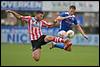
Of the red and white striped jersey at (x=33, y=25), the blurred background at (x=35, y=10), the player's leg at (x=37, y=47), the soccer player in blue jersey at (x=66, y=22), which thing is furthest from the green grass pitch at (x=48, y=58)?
the soccer player in blue jersey at (x=66, y=22)

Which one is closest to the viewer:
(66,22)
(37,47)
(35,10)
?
(66,22)

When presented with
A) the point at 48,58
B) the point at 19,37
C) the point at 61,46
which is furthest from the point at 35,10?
the point at 61,46

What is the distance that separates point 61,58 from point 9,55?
8.08ft

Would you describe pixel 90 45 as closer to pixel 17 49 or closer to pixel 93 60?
pixel 17 49

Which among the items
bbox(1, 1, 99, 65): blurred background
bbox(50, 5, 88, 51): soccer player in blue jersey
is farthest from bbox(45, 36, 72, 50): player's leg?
bbox(1, 1, 99, 65): blurred background

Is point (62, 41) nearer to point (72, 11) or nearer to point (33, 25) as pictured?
point (72, 11)

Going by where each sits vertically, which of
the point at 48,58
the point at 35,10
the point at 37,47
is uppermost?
the point at 35,10

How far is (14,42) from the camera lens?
100 ft

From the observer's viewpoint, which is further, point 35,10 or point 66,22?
point 35,10

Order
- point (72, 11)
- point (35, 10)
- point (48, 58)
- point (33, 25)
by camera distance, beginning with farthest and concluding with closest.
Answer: point (35, 10)
point (48, 58)
point (33, 25)
point (72, 11)

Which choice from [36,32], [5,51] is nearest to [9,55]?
[5,51]

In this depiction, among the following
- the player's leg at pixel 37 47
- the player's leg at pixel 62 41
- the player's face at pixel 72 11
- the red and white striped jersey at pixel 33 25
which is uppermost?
the player's face at pixel 72 11

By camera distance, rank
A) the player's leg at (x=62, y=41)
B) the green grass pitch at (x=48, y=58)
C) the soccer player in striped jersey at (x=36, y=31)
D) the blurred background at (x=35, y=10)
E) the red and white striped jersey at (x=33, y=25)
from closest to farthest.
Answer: the player's leg at (x=62, y=41)
the soccer player in striped jersey at (x=36, y=31)
the red and white striped jersey at (x=33, y=25)
the green grass pitch at (x=48, y=58)
the blurred background at (x=35, y=10)

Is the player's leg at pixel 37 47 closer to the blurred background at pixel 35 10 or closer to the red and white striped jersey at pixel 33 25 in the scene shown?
the red and white striped jersey at pixel 33 25
